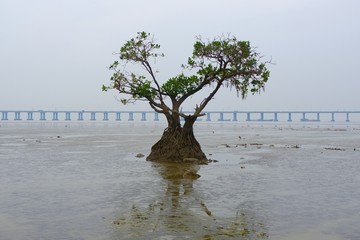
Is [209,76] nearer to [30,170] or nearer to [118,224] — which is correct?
[30,170]

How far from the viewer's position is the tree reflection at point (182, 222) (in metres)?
9.54

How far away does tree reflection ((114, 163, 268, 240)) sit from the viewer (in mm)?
9539

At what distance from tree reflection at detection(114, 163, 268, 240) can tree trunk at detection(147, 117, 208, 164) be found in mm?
11266

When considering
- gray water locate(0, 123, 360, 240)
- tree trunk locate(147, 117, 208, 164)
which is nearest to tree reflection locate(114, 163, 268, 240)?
gray water locate(0, 123, 360, 240)

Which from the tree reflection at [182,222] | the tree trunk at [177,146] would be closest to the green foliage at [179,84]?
the tree trunk at [177,146]

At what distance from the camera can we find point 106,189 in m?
16.0

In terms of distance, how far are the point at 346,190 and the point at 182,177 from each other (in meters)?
6.70

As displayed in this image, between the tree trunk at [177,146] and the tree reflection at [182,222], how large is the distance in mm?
11266

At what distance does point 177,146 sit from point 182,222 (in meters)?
15.3

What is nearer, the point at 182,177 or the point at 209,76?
the point at 182,177

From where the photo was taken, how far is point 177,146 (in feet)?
85.0

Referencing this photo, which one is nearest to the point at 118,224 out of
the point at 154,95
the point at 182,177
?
the point at 182,177

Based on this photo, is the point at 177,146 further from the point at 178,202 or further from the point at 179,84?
the point at 178,202

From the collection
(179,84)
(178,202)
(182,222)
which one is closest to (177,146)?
(179,84)
